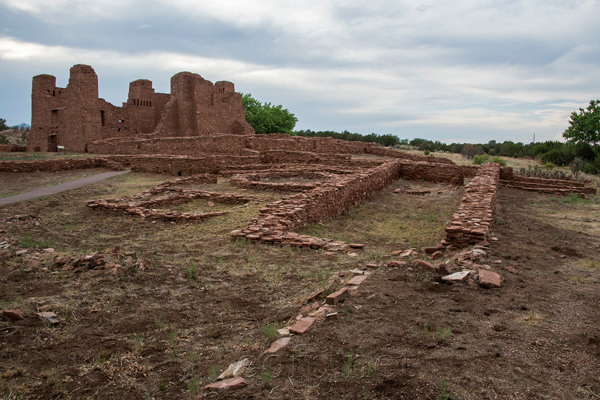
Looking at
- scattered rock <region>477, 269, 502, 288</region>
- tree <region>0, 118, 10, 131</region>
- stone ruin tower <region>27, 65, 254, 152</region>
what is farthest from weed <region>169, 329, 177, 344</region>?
tree <region>0, 118, 10, 131</region>

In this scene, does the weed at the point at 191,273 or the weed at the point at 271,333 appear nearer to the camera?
the weed at the point at 271,333

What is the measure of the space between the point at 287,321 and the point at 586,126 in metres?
44.7

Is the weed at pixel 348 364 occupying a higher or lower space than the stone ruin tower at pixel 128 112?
lower

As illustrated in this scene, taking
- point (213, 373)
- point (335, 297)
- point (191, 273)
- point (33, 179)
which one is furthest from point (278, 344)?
point (33, 179)

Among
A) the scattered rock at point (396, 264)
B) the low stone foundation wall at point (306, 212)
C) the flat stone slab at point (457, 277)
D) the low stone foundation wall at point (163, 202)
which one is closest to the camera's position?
the flat stone slab at point (457, 277)

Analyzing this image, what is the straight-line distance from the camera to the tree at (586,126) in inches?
1499

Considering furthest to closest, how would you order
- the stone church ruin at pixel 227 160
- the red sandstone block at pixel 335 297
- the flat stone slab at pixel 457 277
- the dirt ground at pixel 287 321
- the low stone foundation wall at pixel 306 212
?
the stone church ruin at pixel 227 160, the low stone foundation wall at pixel 306 212, the flat stone slab at pixel 457 277, the red sandstone block at pixel 335 297, the dirt ground at pixel 287 321

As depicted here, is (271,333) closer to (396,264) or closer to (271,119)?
(396,264)

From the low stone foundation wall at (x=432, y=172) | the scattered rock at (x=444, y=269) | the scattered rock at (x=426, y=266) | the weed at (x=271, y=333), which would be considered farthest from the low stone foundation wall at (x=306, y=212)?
the low stone foundation wall at (x=432, y=172)

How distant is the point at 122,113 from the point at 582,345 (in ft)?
104

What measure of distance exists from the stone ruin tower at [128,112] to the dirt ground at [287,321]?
21.2 m

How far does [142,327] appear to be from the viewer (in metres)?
4.05

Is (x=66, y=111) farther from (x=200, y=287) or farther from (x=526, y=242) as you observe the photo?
(x=526, y=242)

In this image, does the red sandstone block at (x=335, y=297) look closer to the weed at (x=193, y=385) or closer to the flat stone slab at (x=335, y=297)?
the flat stone slab at (x=335, y=297)
